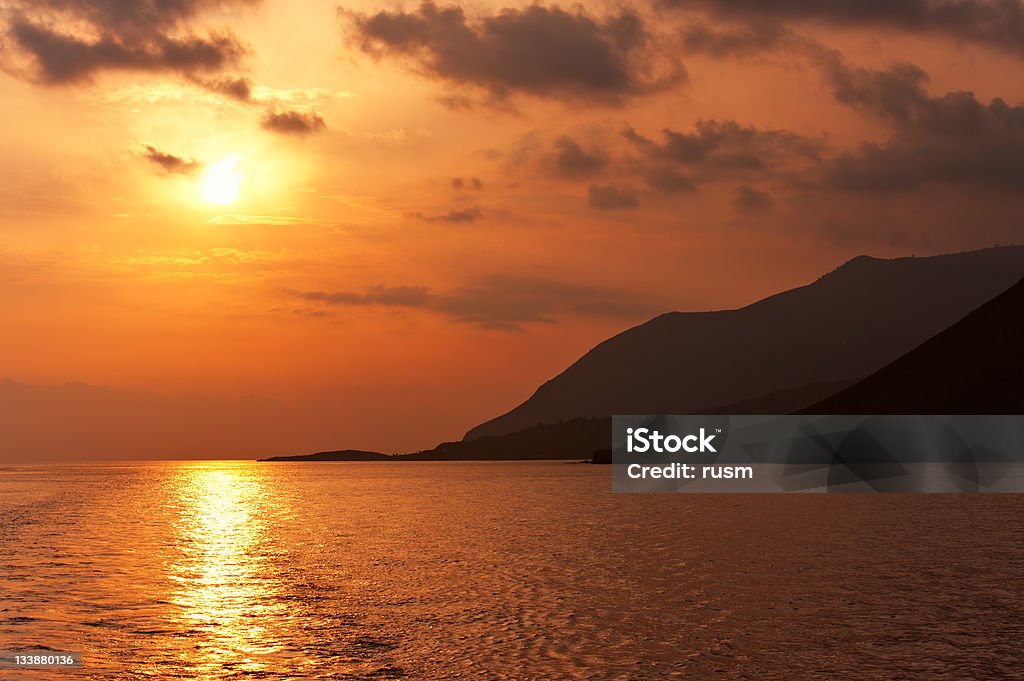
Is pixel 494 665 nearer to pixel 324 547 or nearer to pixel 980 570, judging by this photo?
pixel 980 570

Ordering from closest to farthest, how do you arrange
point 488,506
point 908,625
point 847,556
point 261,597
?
point 908,625 → point 261,597 → point 847,556 → point 488,506

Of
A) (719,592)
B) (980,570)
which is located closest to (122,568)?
(719,592)

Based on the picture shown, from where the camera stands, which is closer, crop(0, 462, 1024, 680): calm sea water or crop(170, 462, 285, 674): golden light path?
crop(0, 462, 1024, 680): calm sea water

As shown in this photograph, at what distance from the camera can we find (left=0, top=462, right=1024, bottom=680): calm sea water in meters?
30.4

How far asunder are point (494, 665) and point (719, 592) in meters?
18.5

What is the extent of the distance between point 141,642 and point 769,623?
21830 mm

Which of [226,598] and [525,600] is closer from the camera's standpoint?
[525,600]

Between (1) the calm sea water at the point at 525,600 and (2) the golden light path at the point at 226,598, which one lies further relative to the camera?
(2) the golden light path at the point at 226,598

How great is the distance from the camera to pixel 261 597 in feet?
147

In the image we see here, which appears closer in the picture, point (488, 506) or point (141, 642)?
point (141, 642)

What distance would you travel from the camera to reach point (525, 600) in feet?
142

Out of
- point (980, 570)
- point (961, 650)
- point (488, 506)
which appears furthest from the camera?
point (488, 506)

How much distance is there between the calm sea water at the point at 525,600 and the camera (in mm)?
30438

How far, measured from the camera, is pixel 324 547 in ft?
233
